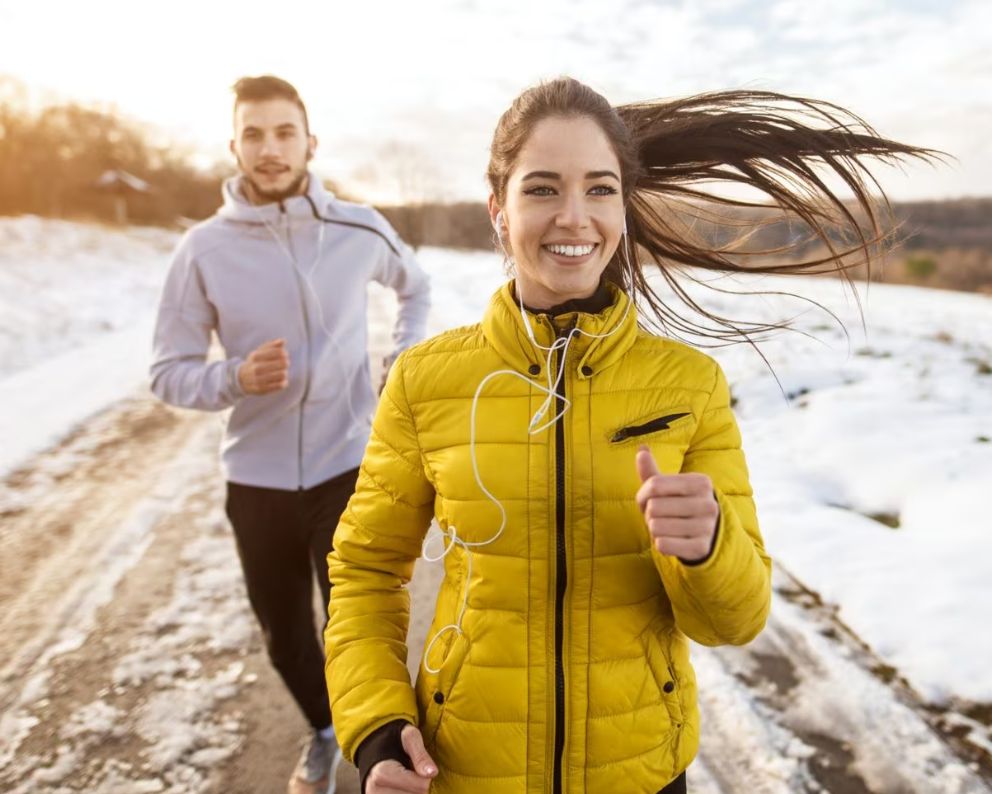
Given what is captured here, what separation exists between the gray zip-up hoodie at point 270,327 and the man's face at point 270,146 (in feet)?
0.22

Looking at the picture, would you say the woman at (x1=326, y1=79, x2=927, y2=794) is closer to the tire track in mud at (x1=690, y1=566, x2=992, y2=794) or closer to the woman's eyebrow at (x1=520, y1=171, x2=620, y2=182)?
the woman's eyebrow at (x1=520, y1=171, x2=620, y2=182)

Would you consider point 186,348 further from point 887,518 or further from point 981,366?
point 981,366

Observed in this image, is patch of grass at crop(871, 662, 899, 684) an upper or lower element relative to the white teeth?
lower

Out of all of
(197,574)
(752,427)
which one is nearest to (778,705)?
(197,574)

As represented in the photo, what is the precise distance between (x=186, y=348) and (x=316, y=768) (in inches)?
63.5

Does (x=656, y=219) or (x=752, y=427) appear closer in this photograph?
(x=656, y=219)

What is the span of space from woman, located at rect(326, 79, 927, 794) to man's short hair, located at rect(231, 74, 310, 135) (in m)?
1.27

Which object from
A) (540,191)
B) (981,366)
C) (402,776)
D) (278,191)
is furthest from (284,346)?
(981,366)

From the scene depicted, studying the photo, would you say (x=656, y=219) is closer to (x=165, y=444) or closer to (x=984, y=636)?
(x=984, y=636)

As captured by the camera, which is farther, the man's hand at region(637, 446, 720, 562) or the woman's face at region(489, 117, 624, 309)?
the woman's face at region(489, 117, 624, 309)

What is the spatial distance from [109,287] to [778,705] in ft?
62.7

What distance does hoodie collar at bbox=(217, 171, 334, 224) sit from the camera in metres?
2.51

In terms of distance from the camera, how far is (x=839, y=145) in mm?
1983

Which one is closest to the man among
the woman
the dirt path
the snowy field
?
the dirt path
